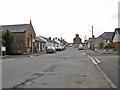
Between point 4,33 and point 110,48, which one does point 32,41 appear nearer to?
point 4,33

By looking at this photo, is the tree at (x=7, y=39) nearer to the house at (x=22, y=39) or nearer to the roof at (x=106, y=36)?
the house at (x=22, y=39)

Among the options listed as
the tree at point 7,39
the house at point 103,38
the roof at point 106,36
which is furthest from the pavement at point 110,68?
the roof at point 106,36

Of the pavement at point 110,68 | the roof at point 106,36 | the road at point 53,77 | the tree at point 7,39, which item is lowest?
the road at point 53,77

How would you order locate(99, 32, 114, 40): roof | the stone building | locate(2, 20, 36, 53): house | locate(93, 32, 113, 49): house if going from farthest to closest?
the stone building < locate(99, 32, 114, 40): roof < locate(93, 32, 113, 49): house < locate(2, 20, 36, 53): house

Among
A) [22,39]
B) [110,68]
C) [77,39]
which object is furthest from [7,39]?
[77,39]

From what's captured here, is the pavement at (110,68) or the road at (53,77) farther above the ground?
the pavement at (110,68)

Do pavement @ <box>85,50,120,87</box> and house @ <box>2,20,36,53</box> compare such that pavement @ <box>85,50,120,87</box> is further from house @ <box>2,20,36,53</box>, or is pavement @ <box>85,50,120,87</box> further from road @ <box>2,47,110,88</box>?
house @ <box>2,20,36,53</box>

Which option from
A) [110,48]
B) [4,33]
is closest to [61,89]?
[4,33]

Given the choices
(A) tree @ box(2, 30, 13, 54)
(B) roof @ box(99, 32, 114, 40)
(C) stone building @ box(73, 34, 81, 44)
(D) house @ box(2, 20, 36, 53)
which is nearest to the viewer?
(A) tree @ box(2, 30, 13, 54)

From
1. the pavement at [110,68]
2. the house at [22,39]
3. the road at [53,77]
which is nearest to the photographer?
the road at [53,77]

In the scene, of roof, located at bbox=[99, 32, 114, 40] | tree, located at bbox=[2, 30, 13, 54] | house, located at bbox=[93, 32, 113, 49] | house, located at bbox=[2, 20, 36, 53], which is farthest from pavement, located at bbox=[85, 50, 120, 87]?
roof, located at bbox=[99, 32, 114, 40]

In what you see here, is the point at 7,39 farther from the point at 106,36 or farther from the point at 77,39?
the point at 77,39

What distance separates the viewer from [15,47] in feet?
99.6

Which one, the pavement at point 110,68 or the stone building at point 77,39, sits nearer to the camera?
the pavement at point 110,68
